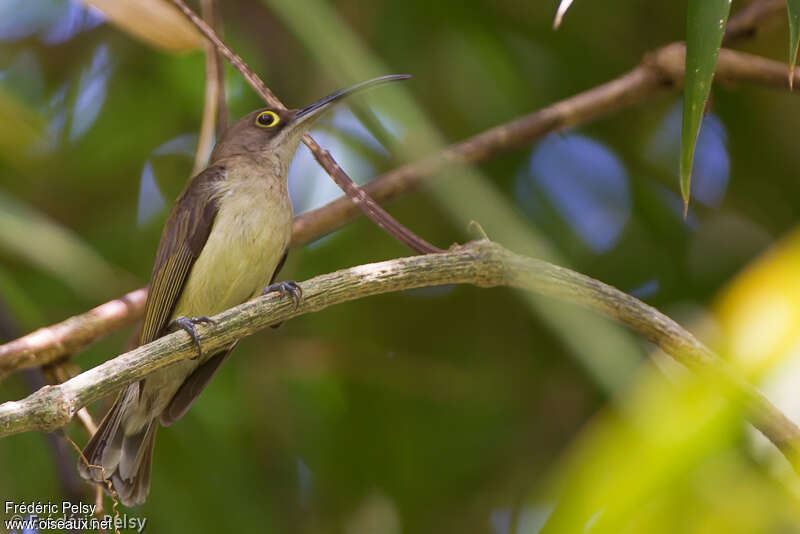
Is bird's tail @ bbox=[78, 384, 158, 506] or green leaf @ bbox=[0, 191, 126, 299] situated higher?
green leaf @ bbox=[0, 191, 126, 299]

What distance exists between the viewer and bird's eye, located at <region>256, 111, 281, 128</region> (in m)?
4.50

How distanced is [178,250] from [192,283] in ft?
0.57

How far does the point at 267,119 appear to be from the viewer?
455cm

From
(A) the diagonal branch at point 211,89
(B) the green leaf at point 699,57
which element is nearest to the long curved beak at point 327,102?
(A) the diagonal branch at point 211,89

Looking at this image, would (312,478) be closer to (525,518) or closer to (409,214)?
(525,518)

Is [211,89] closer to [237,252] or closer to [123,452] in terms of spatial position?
[237,252]

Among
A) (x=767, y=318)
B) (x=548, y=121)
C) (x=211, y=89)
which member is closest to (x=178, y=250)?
(x=211, y=89)

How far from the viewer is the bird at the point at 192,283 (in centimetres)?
389

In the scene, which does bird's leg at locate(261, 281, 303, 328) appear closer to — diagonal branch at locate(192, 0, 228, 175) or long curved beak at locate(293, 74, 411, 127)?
long curved beak at locate(293, 74, 411, 127)

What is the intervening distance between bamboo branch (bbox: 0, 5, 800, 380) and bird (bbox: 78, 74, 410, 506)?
180mm

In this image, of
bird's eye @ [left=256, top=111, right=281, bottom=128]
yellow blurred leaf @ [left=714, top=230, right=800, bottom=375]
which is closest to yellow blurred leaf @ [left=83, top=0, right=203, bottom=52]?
bird's eye @ [left=256, top=111, right=281, bottom=128]

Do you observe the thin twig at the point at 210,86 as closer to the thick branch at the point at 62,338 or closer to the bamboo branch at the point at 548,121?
the bamboo branch at the point at 548,121

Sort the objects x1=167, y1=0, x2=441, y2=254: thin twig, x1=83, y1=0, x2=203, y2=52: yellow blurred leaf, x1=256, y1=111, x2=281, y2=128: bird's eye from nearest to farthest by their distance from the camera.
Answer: x1=167, y1=0, x2=441, y2=254: thin twig → x1=83, y1=0, x2=203, y2=52: yellow blurred leaf → x1=256, y1=111, x2=281, y2=128: bird's eye

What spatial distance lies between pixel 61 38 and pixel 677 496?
213 inches
